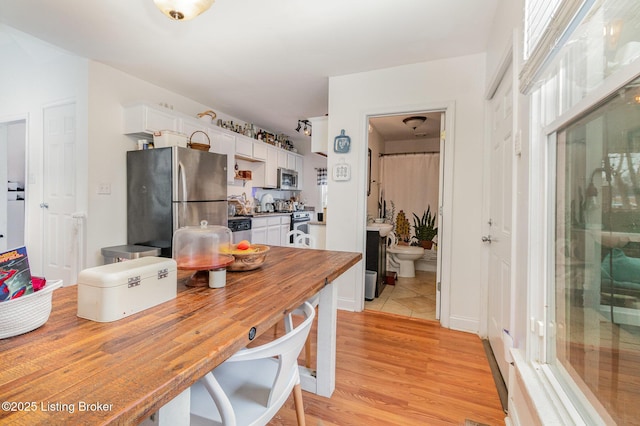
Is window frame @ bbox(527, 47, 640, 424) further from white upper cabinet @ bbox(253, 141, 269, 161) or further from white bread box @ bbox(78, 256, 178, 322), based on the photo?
white upper cabinet @ bbox(253, 141, 269, 161)

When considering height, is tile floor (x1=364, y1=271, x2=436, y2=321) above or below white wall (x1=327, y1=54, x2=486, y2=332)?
below

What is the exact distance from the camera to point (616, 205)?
2.70 feet

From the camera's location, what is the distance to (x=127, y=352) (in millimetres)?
Result: 670

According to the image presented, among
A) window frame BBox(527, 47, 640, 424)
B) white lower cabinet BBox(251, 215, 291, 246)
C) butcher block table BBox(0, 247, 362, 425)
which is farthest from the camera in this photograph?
white lower cabinet BBox(251, 215, 291, 246)

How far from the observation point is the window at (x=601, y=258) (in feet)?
2.48

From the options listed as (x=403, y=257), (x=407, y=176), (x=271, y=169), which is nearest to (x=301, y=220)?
(x=271, y=169)

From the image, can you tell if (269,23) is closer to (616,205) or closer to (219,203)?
(219,203)

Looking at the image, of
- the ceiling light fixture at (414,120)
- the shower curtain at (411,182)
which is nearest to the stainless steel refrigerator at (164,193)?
the ceiling light fixture at (414,120)

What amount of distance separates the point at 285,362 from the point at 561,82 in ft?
4.70

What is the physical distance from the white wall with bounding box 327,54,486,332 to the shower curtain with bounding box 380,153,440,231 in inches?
95.3

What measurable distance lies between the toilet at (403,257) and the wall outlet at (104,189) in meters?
3.45

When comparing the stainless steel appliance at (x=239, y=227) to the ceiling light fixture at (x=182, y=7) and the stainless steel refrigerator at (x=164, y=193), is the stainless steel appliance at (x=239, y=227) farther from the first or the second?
the ceiling light fixture at (x=182, y=7)

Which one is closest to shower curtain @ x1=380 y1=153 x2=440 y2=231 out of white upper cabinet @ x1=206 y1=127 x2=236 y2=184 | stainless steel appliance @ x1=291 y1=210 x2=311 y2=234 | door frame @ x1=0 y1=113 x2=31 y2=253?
stainless steel appliance @ x1=291 y1=210 x2=311 y2=234

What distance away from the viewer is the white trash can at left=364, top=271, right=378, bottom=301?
3.26m
